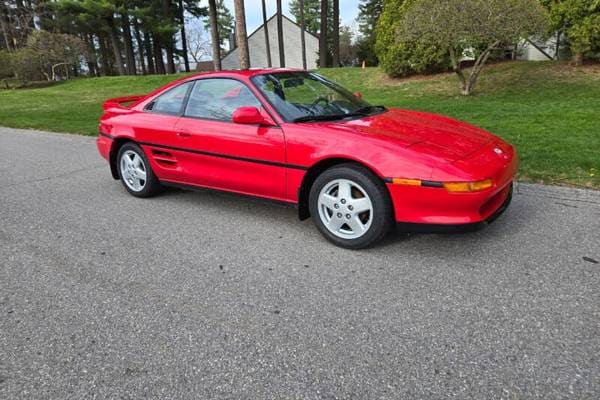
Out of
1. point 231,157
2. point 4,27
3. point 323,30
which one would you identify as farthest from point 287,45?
point 231,157

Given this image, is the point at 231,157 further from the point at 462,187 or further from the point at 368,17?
the point at 368,17

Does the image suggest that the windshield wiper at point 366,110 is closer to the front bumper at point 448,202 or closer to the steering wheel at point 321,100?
the steering wheel at point 321,100

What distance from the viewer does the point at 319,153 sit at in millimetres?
3211

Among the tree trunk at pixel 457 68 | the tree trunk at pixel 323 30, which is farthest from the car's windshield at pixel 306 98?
the tree trunk at pixel 323 30

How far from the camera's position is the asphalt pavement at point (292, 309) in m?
1.96

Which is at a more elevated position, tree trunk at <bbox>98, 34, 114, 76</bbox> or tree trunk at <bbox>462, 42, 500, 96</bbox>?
tree trunk at <bbox>98, 34, 114, 76</bbox>

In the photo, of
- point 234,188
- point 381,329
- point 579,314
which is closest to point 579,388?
point 579,314

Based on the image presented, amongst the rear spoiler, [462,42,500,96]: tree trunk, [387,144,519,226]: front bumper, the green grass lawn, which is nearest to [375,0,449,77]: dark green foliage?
the green grass lawn

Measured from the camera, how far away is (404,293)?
263 centimetres

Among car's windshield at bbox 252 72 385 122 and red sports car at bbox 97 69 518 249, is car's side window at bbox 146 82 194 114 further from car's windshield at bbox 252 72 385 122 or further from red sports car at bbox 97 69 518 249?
car's windshield at bbox 252 72 385 122

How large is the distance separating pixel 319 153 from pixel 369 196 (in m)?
0.50

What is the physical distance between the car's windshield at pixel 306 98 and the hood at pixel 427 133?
27 centimetres

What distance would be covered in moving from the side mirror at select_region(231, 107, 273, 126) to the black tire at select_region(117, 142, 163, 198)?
1.49 meters

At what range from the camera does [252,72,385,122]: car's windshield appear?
357cm
